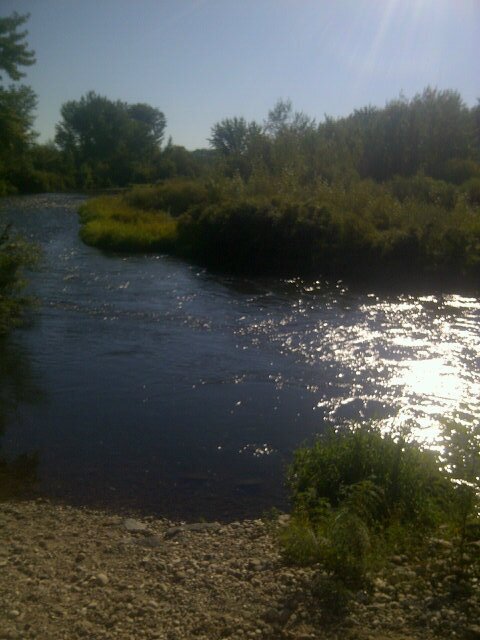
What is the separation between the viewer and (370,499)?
23.1 ft

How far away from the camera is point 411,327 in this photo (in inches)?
715

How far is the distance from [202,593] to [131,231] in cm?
2848

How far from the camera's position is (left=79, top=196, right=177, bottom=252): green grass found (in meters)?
32.1

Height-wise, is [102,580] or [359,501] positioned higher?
[359,501]

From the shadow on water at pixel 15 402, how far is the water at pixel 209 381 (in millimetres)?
51

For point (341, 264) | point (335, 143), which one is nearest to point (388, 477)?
point (341, 264)

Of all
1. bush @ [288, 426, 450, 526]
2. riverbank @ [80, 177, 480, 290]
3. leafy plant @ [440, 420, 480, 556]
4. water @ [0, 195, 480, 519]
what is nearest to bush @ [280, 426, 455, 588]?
bush @ [288, 426, 450, 526]

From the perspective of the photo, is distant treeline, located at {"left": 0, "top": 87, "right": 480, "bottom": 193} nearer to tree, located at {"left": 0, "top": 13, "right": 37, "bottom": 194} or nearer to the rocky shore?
tree, located at {"left": 0, "top": 13, "right": 37, "bottom": 194}

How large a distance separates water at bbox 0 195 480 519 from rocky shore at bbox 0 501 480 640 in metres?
1.58

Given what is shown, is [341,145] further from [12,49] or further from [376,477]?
[376,477]

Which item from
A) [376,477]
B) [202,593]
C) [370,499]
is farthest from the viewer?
[376,477]

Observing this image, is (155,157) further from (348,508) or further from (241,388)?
(348,508)

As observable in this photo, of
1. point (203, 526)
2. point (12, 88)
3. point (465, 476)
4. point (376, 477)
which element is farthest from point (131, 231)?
point (465, 476)

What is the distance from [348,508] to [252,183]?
26295mm
